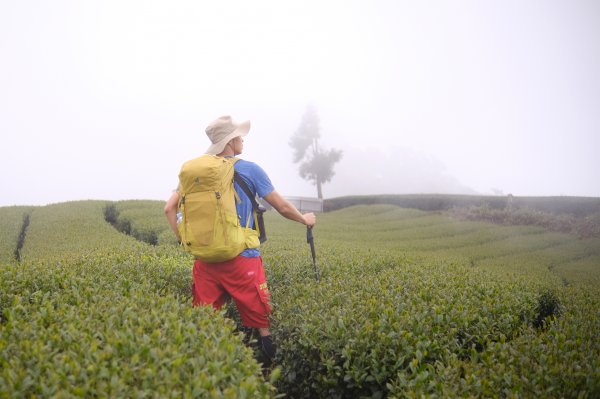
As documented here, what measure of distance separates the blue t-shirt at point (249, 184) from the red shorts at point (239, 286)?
15 centimetres

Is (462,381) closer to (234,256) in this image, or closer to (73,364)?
(234,256)

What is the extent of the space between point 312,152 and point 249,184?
44582mm

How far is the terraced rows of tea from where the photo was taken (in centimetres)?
252

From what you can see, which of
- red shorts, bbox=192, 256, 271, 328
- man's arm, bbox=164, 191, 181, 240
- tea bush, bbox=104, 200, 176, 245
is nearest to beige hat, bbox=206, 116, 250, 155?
man's arm, bbox=164, 191, 181, 240

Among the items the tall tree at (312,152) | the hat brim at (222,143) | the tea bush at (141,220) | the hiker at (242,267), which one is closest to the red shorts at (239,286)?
the hiker at (242,267)

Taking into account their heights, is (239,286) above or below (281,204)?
below

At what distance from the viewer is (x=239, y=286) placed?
4.10 meters

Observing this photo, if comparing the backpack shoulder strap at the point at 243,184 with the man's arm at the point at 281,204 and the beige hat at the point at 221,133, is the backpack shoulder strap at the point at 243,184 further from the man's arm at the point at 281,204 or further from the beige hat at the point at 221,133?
the beige hat at the point at 221,133

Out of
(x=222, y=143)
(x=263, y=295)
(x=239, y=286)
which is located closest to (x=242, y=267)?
(x=239, y=286)

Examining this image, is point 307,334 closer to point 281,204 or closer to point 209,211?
point 281,204

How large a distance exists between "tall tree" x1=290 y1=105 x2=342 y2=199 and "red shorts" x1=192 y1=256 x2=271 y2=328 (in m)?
41.4

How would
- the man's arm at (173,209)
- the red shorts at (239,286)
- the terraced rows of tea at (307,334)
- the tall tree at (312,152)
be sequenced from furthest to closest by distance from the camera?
the tall tree at (312,152)
the man's arm at (173,209)
the red shorts at (239,286)
the terraced rows of tea at (307,334)

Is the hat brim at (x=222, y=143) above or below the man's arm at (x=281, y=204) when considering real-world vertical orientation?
above

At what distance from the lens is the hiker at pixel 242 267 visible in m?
4.08
